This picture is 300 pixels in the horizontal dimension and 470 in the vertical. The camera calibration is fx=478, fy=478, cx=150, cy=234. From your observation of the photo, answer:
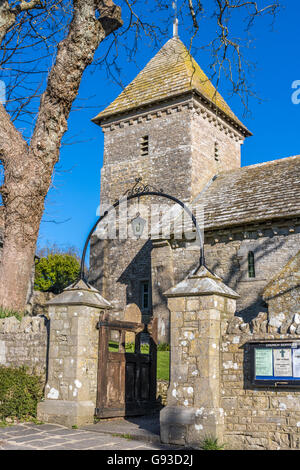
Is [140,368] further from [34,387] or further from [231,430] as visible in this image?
[231,430]

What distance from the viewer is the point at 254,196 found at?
17781 mm

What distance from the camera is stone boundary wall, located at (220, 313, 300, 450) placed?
641 cm

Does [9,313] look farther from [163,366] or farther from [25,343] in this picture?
[163,366]

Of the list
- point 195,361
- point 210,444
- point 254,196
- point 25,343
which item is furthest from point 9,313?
point 254,196

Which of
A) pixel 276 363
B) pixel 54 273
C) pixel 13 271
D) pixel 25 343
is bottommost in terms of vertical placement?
pixel 276 363

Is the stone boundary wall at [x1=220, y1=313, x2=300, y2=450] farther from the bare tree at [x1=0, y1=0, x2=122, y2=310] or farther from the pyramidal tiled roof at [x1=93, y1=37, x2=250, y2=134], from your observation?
the pyramidal tiled roof at [x1=93, y1=37, x2=250, y2=134]

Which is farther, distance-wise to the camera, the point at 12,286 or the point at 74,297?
the point at 12,286

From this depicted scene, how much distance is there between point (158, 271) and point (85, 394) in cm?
1028

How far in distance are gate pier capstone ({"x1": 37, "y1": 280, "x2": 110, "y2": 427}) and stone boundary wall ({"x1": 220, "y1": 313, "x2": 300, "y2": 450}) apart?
9.16 feet

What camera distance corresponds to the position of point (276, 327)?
6797 mm

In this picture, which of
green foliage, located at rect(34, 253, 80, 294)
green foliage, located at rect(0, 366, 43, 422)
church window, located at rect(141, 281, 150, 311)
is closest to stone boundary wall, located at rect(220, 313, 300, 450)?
green foliage, located at rect(0, 366, 43, 422)

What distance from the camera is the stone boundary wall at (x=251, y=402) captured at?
21.0ft

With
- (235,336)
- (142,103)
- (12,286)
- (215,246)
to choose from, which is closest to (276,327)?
(235,336)

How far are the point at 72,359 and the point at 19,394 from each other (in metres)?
1.21
